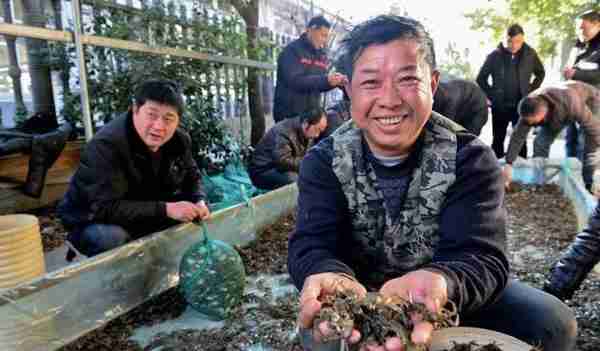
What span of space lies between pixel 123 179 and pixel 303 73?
9.66 feet

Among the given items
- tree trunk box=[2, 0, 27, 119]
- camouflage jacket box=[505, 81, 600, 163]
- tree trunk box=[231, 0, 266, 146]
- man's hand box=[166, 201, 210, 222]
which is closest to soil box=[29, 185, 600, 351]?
man's hand box=[166, 201, 210, 222]

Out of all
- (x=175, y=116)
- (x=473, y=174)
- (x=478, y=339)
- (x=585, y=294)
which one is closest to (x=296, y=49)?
(x=175, y=116)

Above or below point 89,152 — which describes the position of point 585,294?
below

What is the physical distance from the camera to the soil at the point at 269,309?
2355 mm

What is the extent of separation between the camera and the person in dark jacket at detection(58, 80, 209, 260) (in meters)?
2.74

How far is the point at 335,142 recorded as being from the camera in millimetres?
1603

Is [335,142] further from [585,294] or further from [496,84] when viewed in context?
[496,84]

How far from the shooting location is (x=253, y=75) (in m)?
6.69

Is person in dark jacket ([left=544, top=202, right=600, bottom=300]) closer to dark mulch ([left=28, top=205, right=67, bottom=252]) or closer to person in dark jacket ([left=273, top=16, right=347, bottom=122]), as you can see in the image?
person in dark jacket ([left=273, top=16, right=347, bottom=122])

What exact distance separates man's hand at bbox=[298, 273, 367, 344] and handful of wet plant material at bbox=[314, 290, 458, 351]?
0.02 metres

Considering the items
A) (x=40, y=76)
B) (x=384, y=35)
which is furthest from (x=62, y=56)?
(x=384, y=35)

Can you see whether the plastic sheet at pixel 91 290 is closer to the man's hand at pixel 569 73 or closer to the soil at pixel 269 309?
the soil at pixel 269 309

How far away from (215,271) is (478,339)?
166 centimetres

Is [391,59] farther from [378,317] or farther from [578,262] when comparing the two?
[578,262]
